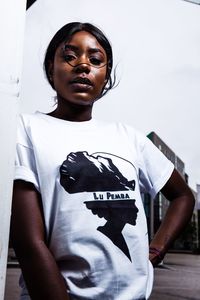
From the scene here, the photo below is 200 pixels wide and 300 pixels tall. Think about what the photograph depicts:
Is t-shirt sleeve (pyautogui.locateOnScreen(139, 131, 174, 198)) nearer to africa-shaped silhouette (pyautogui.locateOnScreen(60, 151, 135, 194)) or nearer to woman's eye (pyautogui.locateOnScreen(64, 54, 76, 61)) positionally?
africa-shaped silhouette (pyautogui.locateOnScreen(60, 151, 135, 194))

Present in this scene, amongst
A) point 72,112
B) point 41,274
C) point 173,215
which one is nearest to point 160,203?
point 173,215

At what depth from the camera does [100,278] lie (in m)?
0.53

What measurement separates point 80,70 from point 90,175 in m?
0.19

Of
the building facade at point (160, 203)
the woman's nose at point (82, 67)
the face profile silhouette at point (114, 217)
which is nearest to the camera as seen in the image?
the face profile silhouette at point (114, 217)

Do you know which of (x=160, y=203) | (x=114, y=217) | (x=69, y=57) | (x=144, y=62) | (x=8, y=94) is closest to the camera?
(x=8, y=94)

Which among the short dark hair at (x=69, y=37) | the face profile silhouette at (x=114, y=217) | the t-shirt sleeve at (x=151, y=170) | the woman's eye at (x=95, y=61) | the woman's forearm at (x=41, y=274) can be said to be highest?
the short dark hair at (x=69, y=37)

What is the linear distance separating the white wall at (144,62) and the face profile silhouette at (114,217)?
11.8 inches

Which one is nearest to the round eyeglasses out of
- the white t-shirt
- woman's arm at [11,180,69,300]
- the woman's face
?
the woman's face

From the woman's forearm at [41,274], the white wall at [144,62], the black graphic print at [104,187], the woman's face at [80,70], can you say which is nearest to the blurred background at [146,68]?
the white wall at [144,62]

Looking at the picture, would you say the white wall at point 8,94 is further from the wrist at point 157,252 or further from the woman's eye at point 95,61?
the wrist at point 157,252

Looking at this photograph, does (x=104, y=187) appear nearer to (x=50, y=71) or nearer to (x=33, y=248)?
(x=33, y=248)

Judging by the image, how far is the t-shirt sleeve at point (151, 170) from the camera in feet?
2.27

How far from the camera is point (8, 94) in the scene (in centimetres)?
46

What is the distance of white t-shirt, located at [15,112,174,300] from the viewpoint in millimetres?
527
